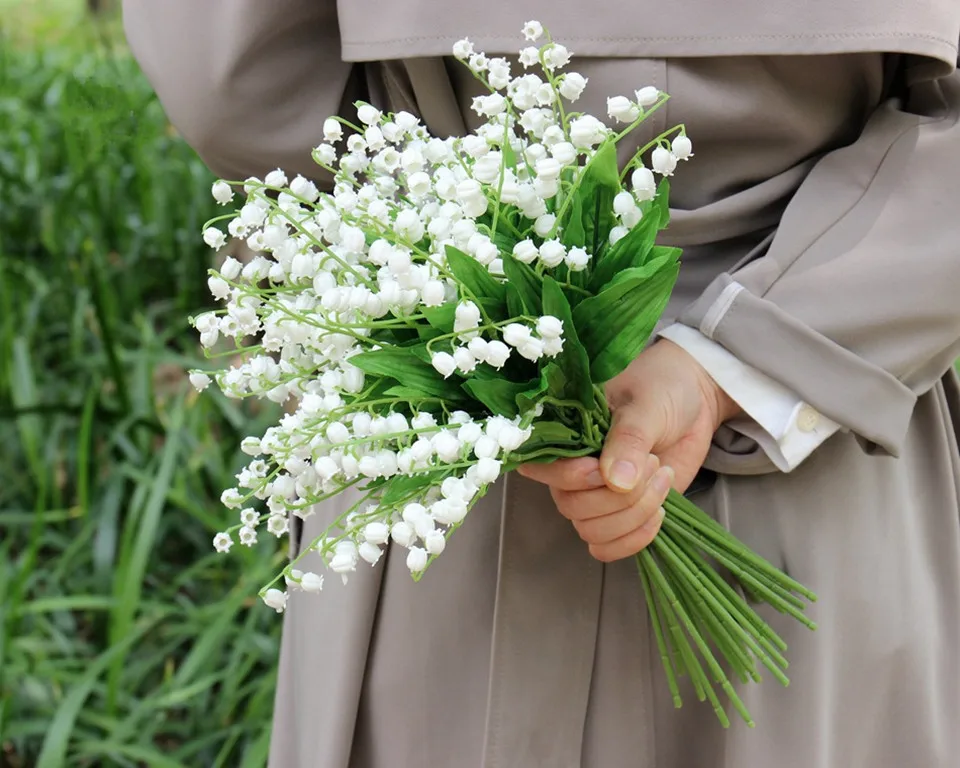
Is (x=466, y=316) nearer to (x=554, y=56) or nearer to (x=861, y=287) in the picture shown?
(x=554, y=56)

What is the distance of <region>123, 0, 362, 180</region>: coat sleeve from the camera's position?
93 centimetres

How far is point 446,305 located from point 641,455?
7.5 inches

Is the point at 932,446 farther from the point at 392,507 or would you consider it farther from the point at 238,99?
the point at 238,99

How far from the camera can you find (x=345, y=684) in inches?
39.3

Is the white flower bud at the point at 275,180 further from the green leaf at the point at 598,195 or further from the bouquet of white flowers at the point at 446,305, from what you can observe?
the green leaf at the point at 598,195

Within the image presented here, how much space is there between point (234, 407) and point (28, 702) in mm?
764

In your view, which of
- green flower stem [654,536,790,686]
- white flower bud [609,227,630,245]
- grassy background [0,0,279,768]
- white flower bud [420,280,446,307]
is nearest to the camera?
white flower bud [420,280,446,307]

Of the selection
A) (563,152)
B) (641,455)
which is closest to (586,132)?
(563,152)

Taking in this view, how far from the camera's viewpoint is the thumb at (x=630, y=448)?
2.39 feet

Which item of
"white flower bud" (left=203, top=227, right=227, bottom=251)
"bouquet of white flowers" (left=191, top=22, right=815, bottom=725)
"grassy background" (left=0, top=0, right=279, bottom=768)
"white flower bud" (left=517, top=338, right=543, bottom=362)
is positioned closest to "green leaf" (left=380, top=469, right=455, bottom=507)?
"bouquet of white flowers" (left=191, top=22, right=815, bottom=725)

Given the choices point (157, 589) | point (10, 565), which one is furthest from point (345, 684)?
point (10, 565)

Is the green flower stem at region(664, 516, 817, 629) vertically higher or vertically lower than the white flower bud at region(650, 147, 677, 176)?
lower

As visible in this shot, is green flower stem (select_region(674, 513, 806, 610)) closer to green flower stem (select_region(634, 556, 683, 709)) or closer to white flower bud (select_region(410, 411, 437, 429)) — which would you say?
green flower stem (select_region(634, 556, 683, 709))

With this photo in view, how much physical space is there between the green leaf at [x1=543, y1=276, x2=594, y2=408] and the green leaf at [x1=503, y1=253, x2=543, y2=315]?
0.05 ft
